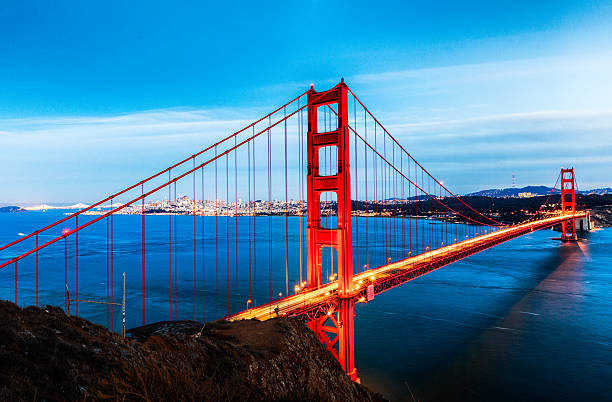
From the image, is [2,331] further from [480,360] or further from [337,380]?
[480,360]

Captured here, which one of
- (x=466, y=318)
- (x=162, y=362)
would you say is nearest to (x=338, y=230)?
(x=162, y=362)

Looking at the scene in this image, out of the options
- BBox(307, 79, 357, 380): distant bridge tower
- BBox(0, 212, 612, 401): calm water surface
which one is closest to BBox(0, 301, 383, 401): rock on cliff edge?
BBox(307, 79, 357, 380): distant bridge tower

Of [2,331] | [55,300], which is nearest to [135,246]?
[55,300]

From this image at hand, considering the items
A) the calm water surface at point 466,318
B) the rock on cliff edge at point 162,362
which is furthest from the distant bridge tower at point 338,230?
the rock on cliff edge at point 162,362

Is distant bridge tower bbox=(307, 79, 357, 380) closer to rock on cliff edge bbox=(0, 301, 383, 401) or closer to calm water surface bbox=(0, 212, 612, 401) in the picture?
calm water surface bbox=(0, 212, 612, 401)

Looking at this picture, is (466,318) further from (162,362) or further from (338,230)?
(162,362)

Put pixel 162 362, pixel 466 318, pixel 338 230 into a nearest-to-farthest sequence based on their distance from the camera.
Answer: pixel 162 362
pixel 338 230
pixel 466 318

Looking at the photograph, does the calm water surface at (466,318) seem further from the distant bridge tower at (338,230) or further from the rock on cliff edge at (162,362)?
the rock on cliff edge at (162,362)
